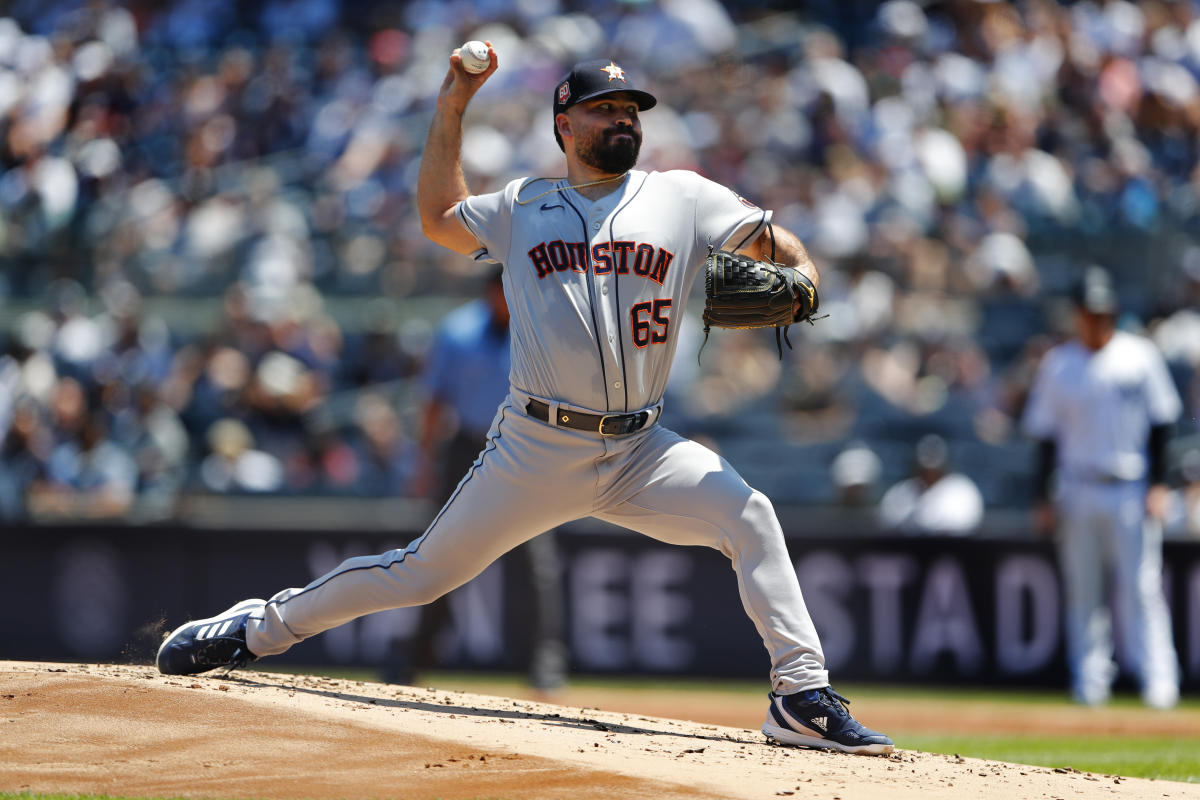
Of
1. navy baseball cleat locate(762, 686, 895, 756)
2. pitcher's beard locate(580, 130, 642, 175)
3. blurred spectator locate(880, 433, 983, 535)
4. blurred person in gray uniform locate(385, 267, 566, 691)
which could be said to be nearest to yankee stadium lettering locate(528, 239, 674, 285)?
pitcher's beard locate(580, 130, 642, 175)

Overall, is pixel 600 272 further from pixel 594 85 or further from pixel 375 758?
pixel 375 758

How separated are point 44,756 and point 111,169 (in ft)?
38.6

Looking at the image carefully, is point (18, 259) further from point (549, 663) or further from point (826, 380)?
point (549, 663)

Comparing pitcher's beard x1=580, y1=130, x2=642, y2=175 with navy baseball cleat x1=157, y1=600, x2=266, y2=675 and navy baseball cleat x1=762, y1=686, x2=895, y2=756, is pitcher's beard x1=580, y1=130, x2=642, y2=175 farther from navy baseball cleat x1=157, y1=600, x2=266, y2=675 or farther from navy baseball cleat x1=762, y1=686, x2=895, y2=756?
navy baseball cleat x1=157, y1=600, x2=266, y2=675

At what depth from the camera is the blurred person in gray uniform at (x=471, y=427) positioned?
7719 millimetres

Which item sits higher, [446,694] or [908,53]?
[908,53]

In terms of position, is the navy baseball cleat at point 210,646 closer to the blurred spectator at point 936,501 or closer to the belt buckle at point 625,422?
the belt buckle at point 625,422

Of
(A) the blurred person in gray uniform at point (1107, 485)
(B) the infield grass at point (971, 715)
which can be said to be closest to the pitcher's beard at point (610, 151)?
(B) the infield grass at point (971, 715)

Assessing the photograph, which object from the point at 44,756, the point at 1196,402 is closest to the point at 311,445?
the point at 1196,402

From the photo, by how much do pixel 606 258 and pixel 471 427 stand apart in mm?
3223

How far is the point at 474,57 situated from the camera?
4.80 metres

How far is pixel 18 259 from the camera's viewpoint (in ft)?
45.7

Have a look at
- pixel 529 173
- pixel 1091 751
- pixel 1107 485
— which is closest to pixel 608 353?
pixel 1091 751

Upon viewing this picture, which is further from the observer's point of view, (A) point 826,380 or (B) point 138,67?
(B) point 138,67
